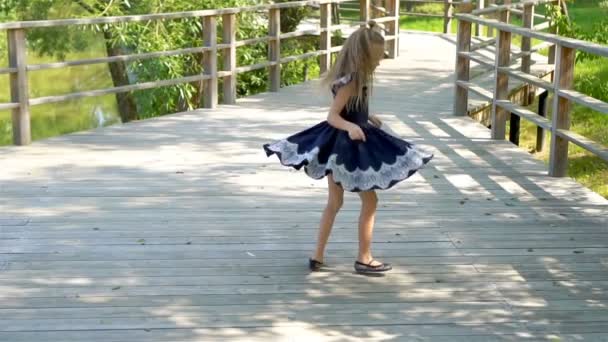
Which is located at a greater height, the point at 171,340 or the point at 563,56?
the point at 563,56

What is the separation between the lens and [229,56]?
11.4 meters

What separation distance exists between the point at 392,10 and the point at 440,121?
6192mm

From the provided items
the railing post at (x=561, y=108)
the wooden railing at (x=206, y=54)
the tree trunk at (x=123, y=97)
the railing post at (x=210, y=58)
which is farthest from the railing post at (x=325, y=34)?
the railing post at (x=561, y=108)

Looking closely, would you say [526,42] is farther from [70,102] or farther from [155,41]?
[70,102]

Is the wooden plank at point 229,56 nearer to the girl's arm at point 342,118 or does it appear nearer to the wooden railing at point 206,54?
the wooden railing at point 206,54

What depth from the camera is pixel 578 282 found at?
5.00 metres

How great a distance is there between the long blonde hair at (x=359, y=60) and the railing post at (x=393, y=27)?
11247 mm

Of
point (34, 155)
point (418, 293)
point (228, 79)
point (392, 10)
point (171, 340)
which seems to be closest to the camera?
point (171, 340)

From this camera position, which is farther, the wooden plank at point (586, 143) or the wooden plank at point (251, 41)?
the wooden plank at point (251, 41)

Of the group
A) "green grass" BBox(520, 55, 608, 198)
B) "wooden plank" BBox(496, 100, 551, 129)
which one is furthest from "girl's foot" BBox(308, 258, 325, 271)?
"green grass" BBox(520, 55, 608, 198)

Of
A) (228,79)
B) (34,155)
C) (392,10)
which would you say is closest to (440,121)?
(228,79)

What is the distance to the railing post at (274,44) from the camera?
12.1 metres

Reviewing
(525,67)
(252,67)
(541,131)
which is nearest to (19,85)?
(252,67)

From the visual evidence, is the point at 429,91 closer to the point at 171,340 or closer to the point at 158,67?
the point at 158,67
